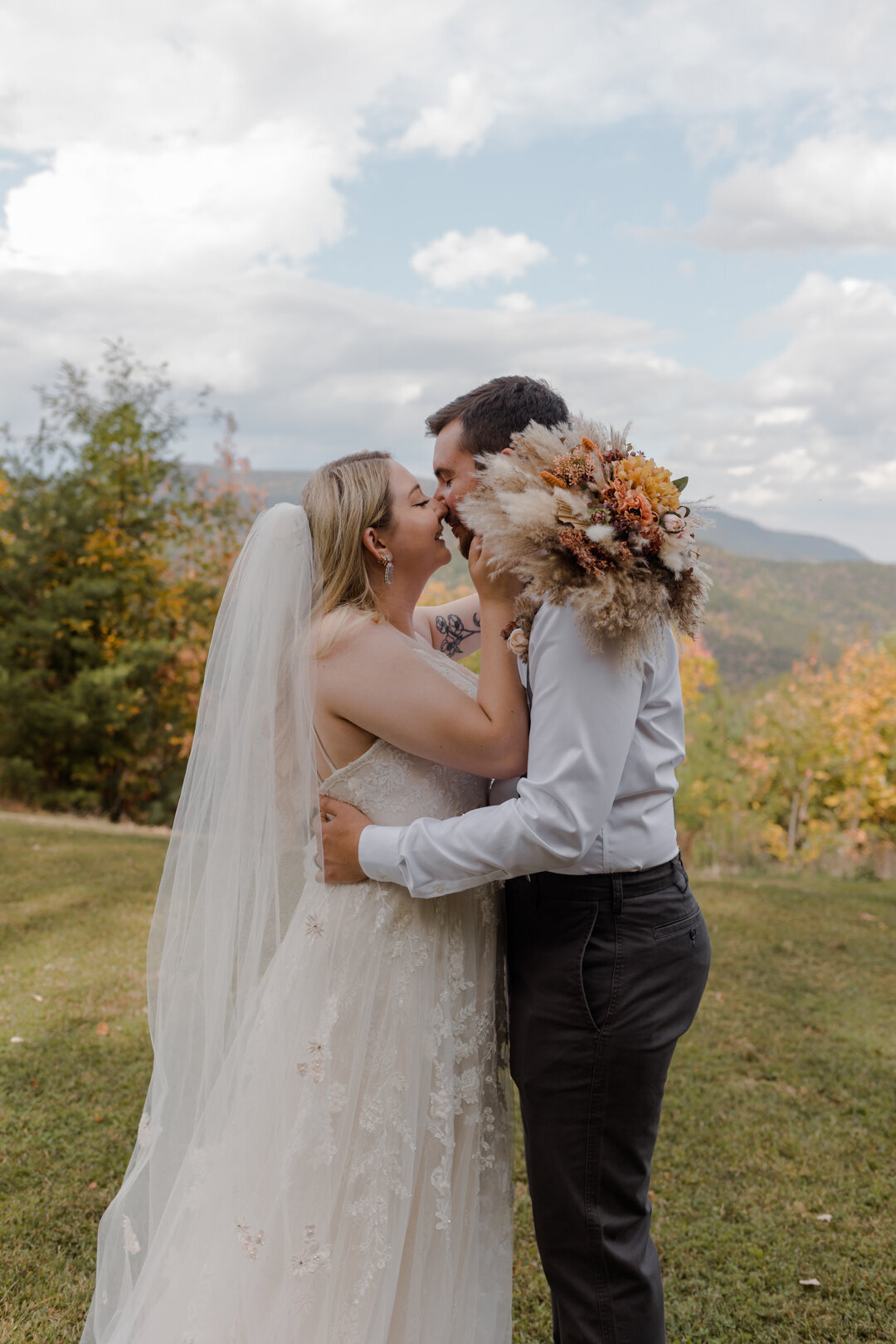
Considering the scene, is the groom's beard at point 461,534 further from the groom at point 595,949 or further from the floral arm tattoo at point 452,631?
the floral arm tattoo at point 452,631

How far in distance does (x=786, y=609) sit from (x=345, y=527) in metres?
58.5

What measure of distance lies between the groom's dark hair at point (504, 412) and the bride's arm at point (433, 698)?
0.46 metres

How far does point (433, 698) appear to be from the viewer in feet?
7.73

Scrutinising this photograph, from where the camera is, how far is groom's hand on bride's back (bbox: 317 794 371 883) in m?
2.47

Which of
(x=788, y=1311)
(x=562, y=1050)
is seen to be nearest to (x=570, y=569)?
(x=562, y=1050)

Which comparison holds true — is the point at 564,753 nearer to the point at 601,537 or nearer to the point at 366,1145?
the point at 601,537

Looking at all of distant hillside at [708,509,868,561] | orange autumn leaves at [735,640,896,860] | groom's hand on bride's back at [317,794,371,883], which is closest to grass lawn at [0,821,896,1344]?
groom's hand on bride's back at [317,794,371,883]

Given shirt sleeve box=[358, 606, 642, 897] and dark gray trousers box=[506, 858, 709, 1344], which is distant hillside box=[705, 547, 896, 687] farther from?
shirt sleeve box=[358, 606, 642, 897]

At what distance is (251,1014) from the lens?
2512 mm

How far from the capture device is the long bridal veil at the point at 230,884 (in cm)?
252

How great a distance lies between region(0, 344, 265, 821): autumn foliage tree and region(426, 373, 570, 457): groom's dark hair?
12.3 meters

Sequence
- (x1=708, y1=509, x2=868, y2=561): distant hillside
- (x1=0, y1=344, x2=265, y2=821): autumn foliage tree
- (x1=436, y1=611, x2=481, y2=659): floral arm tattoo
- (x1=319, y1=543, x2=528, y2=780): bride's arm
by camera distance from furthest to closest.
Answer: (x1=708, y1=509, x2=868, y2=561): distant hillside < (x1=0, y1=344, x2=265, y2=821): autumn foliage tree < (x1=436, y1=611, x2=481, y2=659): floral arm tattoo < (x1=319, y1=543, x2=528, y2=780): bride's arm

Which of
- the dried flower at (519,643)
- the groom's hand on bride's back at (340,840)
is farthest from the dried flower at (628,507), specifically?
the groom's hand on bride's back at (340,840)

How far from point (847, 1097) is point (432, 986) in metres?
3.78
